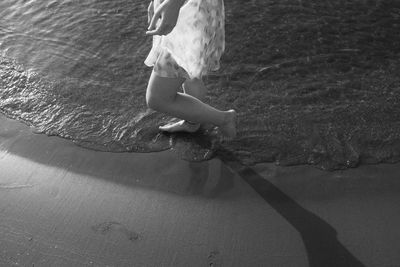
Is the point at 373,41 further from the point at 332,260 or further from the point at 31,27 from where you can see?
the point at 31,27

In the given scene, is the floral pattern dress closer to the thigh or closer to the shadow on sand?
the thigh

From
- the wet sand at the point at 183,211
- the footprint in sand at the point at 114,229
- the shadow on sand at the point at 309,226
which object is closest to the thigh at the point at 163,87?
the wet sand at the point at 183,211

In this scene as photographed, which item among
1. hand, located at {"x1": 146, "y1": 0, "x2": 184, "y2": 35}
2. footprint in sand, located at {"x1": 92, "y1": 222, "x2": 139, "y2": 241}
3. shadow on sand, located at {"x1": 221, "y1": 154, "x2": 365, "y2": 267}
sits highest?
hand, located at {"x1": 146, "y1": 0, "x2": 184, "y2": 35}

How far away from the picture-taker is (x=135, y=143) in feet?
8.81

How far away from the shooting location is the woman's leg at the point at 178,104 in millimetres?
2307

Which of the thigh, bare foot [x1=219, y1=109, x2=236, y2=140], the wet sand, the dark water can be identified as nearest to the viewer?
the wet sand

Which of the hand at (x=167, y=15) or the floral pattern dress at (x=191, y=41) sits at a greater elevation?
the hand at (x=167, y=15)

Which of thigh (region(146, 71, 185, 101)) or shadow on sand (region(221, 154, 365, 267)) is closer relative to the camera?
shadow on sand (region(221, 154, 365, 267))

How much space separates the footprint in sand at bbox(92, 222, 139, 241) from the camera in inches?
85.0

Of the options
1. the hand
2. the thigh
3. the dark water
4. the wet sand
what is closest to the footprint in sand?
the wet sand

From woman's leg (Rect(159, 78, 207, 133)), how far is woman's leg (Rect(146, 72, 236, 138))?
16cm

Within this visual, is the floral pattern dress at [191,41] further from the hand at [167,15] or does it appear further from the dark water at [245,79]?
the dark water at [245,79]

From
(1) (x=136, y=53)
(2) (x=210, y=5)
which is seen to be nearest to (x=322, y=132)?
(2) (x=210, y=5)

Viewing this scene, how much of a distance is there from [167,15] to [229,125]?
2.58 ft
